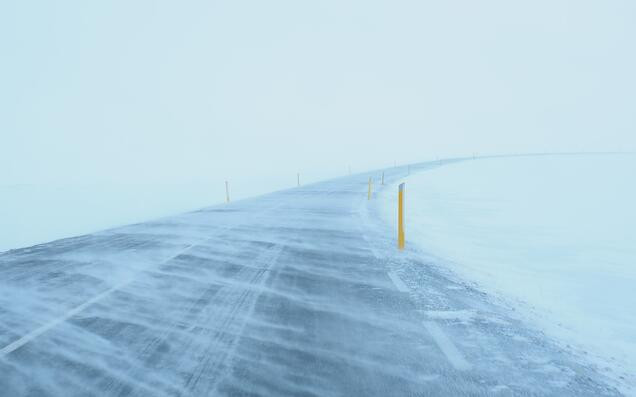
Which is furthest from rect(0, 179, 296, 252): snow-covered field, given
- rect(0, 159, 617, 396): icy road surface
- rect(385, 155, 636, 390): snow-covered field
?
rect(385, 155, 636, 390): snow-covered field

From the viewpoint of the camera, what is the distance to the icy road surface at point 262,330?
3.60 meters

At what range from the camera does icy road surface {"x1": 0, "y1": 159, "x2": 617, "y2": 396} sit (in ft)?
11.8

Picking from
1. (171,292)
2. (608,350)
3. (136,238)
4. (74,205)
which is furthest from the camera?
(74,205)

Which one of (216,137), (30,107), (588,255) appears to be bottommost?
(588,255)

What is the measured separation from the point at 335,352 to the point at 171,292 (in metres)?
3.16

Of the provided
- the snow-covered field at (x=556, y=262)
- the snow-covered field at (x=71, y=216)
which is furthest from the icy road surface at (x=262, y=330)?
the snow-covered field at (x=71, y=216)

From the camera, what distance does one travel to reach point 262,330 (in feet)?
15.4

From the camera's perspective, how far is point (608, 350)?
4375mm

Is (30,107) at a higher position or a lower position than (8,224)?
higher

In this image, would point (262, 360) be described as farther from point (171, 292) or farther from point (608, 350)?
point (608, 350)

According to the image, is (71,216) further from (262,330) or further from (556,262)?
(556,262)

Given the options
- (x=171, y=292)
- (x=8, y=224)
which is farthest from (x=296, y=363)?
(x=8, y=224)

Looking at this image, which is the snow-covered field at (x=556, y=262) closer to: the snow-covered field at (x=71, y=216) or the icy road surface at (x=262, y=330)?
the icy road surface at (x=262, y=330)

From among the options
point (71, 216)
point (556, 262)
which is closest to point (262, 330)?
point (556, 262)
